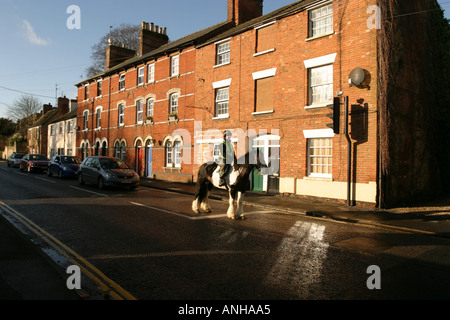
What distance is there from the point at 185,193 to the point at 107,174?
4.11m

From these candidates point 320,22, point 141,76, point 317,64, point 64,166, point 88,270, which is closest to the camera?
point 88,270

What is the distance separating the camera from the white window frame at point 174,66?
23027mm

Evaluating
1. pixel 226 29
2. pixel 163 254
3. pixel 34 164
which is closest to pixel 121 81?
pixel 34 164

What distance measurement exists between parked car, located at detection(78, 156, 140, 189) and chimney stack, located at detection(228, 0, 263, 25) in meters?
12.6

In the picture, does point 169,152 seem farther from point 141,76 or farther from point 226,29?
point 226,29

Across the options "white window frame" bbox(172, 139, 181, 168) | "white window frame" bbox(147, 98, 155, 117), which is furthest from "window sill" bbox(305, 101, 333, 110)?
"white window frame" bbox(147, 98, 155, 117)

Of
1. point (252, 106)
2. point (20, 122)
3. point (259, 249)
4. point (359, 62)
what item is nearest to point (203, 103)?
point (252, 106)

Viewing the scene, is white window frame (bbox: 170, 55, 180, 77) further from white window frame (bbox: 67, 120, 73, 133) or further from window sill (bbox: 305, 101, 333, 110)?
white window frame (bbox: 67, 120, 73, 133)

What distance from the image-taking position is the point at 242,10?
21.7 metres

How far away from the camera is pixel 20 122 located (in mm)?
63469

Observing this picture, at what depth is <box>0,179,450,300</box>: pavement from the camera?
4203mm

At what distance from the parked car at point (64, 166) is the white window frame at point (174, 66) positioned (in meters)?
9.82

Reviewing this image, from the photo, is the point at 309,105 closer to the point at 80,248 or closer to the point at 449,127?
the point at 449,127

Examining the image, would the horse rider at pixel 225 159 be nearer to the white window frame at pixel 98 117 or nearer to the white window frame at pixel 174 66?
the white window frame at pixel 174 66
